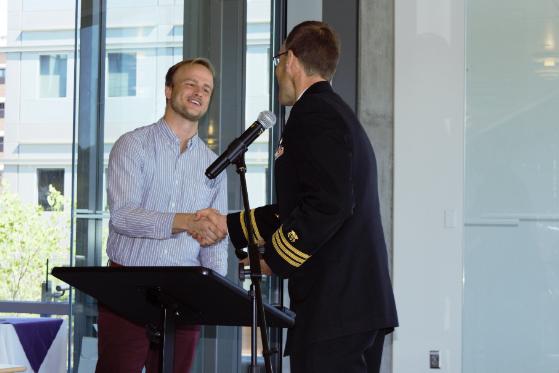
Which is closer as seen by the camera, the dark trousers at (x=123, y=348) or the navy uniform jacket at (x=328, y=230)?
the navy uniform jacket at (x=328, y=230)

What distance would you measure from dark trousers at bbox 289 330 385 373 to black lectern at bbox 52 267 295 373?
115 mm

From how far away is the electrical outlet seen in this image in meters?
5.69

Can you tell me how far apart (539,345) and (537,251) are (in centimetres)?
56

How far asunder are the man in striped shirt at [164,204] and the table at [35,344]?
3.17 feet

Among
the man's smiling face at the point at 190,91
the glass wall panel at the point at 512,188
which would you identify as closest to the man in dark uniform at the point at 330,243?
the man's smiling face at the point at 190,91

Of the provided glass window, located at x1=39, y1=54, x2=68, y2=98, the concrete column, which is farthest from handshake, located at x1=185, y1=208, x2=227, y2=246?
glass window, located at x1=39, y1=54, x2=68, y2=98

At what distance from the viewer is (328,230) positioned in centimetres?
289

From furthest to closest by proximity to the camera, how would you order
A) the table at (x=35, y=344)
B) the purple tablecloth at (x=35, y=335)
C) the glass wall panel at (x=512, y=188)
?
1. the glass wall panel at (x=512, y=188)
2. the purple tablecloth at (x=35, y=335)
3. the table at (x=35, y=344)

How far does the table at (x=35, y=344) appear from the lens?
4.53 meters

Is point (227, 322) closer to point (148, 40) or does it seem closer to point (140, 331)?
point (140, 331)

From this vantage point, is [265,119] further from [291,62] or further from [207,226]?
[207,226]

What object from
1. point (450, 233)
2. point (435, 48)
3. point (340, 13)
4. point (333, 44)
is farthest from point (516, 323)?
point (333, 44)

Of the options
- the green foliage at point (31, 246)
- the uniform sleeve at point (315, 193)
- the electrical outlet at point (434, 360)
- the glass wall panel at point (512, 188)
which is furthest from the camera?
the green foliage at point (31, 246)

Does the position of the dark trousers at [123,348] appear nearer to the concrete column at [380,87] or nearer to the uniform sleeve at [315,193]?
the uniform sleeve at [315,193]
